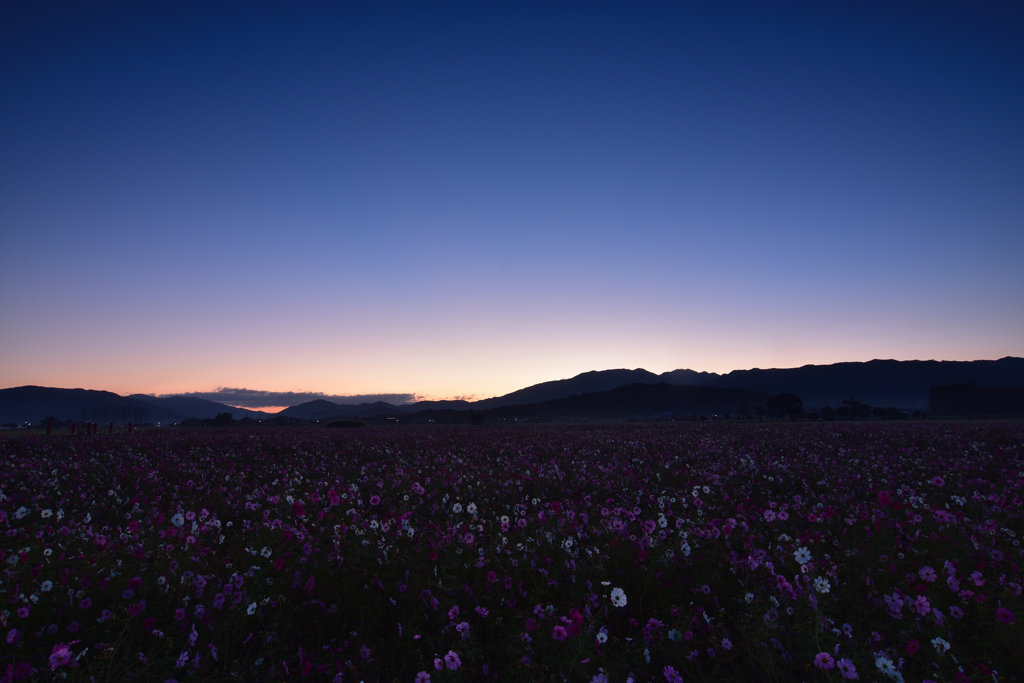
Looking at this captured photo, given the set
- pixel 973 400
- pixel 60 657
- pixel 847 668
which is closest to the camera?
pixel 60 657

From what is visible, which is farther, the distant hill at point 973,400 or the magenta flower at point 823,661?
the distant hill at point 973,400

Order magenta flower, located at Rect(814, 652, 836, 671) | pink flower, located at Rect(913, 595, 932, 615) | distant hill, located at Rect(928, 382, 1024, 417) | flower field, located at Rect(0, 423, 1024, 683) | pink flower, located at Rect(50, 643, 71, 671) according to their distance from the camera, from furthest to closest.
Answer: distant hill, located at Rect(928, 382, 1024, 417) → pink flower, located at Rect(913, 595, 932, 615) → flower field, located at Rect(0, 423, 1024, 683) → magenta flower, located at Rect(814, 652, 836, 671) → pink flower, located at Rect(50, 643, 71, 671)

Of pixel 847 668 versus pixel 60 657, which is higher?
pixel 60 657

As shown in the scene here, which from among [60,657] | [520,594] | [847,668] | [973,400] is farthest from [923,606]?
[973,400]

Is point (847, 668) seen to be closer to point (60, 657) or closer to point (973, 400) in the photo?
point (60, 657)

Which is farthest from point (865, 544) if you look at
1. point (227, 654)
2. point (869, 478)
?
point (227, 654)

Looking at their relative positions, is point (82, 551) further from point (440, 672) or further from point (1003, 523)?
point (1003, 523)

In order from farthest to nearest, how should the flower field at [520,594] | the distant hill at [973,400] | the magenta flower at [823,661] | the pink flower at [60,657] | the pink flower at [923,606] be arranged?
1. the distant hill at [973,400]
2. the pink flower at [923,606]
3. the flower field at [520,594]
4. the magenta flower at [823,661]
5. the pink flower at [60,657]

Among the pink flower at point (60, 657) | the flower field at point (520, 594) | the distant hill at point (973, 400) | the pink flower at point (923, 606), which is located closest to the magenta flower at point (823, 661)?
the flower field at point (520, 594)

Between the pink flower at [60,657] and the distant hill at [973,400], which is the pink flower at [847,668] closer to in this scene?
the pink flower at [60,657]

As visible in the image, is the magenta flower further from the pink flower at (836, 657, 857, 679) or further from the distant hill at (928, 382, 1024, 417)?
the distant hill at (928, 382, 1024, 417)

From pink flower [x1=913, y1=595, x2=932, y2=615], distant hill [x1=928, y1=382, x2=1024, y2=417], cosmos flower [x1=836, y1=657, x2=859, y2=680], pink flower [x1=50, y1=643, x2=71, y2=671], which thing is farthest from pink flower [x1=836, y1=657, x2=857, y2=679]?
distant hill [x1=928, y1=382, x2=1024, y2=417]

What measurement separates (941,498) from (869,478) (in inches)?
55.1

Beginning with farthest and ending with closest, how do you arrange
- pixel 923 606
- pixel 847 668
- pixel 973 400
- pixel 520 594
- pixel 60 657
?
pixel 973 400
pixel 520 594
pixel 923 606
pixel 847 668
pixel 60 657
